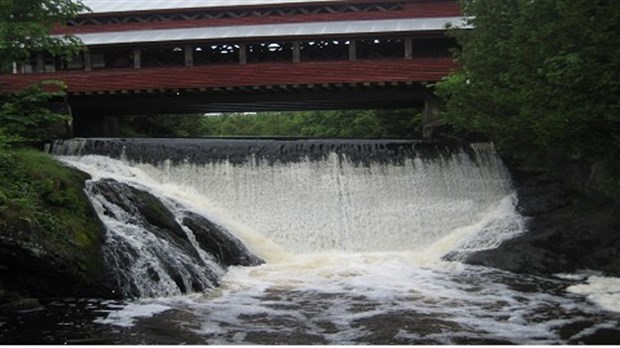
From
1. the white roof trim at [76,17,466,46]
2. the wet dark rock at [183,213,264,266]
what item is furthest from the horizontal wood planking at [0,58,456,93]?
the wet dark rock at [183,213,264,266]

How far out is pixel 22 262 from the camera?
1026cm

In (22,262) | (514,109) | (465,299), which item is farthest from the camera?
(514,109)

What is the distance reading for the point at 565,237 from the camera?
602 inches

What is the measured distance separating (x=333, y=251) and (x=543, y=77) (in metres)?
6.89

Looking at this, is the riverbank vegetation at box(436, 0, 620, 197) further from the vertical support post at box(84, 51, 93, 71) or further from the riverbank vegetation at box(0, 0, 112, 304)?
the vertical support post at box(84, 51, 93, 71)

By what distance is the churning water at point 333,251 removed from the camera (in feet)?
30.3

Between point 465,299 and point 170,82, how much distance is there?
17272 millimetres

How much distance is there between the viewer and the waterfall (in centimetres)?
1642

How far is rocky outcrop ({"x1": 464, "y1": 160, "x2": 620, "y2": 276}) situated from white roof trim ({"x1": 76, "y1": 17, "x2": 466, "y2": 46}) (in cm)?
1046

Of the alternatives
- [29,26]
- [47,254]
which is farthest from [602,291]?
[29,26]

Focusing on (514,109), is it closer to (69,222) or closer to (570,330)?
(570,330)

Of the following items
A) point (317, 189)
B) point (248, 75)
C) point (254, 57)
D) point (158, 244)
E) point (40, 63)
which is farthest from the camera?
point (254, 57)

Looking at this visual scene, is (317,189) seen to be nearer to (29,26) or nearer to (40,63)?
(29,26)

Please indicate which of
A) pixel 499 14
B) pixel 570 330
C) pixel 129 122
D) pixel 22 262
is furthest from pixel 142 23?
pixel 570 330
